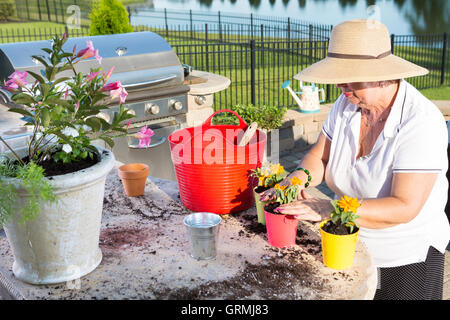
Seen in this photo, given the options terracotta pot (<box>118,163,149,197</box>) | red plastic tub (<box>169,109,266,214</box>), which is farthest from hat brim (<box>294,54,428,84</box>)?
terracotta pot (<box>118,163,149,197</box>)

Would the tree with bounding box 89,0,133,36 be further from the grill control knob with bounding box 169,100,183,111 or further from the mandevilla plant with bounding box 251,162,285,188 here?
the mandevilla plant with bounding box 251,162,285,188

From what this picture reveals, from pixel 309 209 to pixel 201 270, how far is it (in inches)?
18.4

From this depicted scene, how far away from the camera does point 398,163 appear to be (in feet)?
6.44

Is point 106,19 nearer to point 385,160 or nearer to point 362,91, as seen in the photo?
point 362,91

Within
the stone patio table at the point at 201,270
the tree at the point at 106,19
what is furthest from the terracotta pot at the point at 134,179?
the tree at the point at 106,19

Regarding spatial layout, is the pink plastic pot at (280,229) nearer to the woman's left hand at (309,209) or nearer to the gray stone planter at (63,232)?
the woman's left hand at (309,209)

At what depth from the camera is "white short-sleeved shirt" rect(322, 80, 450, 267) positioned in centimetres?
195

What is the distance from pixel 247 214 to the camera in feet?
7.17

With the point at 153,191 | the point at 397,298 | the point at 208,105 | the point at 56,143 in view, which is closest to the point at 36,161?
the point at 56,143

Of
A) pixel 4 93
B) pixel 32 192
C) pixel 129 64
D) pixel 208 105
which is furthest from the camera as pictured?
pixel 208 105

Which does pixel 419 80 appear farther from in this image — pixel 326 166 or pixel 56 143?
pixel 56 143

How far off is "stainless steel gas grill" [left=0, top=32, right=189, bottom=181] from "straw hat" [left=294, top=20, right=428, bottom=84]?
259 cm

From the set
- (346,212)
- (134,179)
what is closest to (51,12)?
(134,179)
